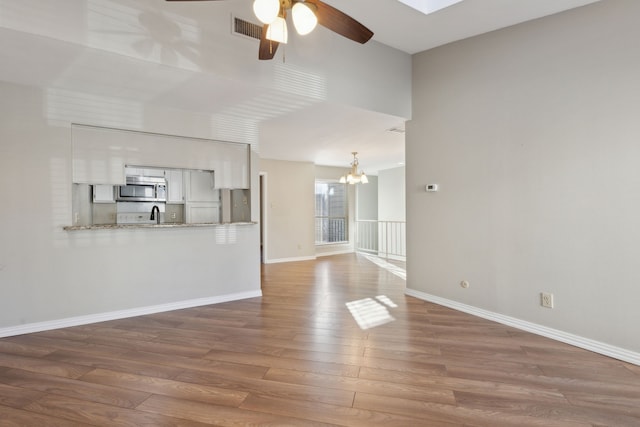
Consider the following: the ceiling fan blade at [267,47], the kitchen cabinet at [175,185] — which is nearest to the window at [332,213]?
the kitchen cabinet at [175,185]

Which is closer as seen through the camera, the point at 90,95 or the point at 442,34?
the point at 90,95

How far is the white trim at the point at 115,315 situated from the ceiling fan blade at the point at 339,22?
336cm

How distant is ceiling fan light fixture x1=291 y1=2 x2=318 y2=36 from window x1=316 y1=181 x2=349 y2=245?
7.01m

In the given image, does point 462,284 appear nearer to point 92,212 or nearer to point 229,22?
point 229,22

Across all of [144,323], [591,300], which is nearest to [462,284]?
[591,300]

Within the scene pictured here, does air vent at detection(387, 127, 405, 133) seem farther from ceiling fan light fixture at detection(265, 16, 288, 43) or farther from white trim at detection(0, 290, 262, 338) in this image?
white trim at detection(0, 290, 262, 338)

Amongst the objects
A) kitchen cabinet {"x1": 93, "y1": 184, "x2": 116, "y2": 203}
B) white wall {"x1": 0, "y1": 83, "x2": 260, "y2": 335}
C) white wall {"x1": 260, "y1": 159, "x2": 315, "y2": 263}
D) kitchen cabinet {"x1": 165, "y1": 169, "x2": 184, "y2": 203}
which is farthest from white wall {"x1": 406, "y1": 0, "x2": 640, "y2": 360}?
kitchen cabinet {"x1": 93, "y1": 184, "x2": 116, "y2": 203}

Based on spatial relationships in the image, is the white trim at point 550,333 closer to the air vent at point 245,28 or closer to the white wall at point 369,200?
the air vent at point 245,28

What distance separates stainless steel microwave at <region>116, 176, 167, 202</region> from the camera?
4.11m

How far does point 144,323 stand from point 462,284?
3.58 m

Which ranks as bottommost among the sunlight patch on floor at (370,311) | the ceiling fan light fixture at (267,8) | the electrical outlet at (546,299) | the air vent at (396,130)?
the sunlight patch on floor at (370,311)

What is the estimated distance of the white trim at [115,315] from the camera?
10.1 ft

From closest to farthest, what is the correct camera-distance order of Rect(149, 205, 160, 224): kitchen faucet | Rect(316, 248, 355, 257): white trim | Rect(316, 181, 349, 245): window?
1. Rect(149, 205, 160, 224): kitchen faucet
2. Rect(316, 248, 355, 257): white trim
3. Rect(316, 181, 349, 245): window

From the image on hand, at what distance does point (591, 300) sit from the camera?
2.76 metres
